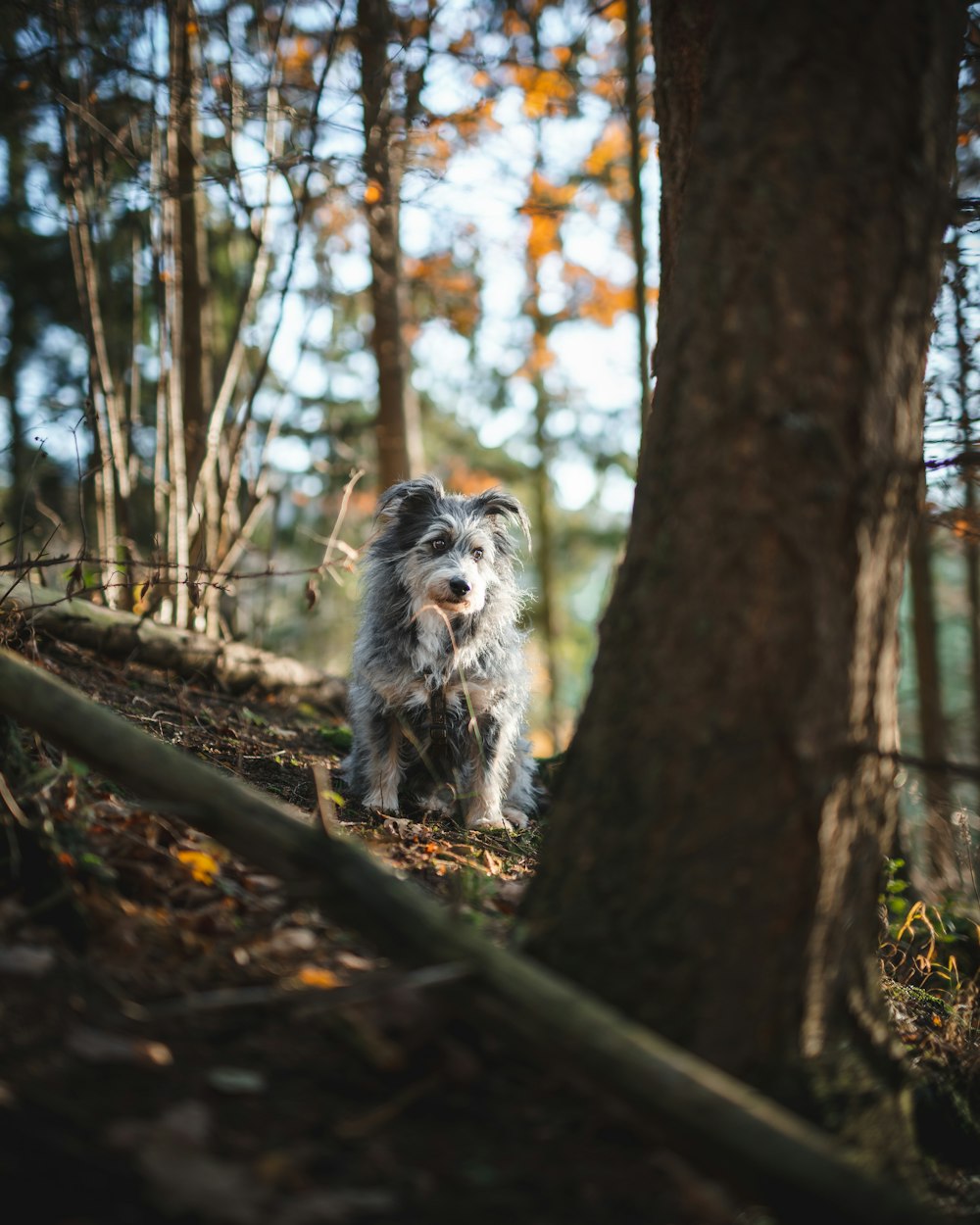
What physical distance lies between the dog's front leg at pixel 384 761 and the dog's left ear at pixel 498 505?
67.0 inches

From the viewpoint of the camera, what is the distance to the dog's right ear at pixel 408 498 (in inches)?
236

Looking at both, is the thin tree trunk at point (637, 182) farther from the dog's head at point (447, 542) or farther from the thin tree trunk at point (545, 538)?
the thin tree trunk at point (545, 538)

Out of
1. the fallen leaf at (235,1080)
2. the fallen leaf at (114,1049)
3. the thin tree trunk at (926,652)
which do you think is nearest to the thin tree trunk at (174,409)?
the fallen leaf at (114,1049)

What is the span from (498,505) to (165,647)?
9.34ft

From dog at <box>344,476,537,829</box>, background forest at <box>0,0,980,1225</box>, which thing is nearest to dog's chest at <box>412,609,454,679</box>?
dog at <box>344,476,537,829</box>

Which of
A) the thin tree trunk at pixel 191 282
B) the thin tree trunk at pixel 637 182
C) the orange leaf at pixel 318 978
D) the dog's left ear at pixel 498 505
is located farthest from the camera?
the thin tree trunk at pixel 637 182

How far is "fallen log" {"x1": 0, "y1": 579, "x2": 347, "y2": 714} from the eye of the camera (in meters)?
5.80

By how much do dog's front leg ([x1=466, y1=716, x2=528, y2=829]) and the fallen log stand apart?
8.56 feet

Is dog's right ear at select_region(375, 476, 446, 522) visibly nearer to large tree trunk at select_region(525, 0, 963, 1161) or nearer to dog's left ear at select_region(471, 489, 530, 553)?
dog's left ear at select_region(471, 489, 530, 553)

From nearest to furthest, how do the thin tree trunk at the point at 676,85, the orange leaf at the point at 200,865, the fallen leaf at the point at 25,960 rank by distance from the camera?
1. the fallen leaf at the point at 25,960
2. the orange leaf at the point at 200,865
3. the thin tree trunk at the point at 676,85

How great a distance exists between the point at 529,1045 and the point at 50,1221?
41.5 inches

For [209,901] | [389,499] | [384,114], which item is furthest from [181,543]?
[209,901]

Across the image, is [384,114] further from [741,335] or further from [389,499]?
[741,335]

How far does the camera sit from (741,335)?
2467 millimetres
